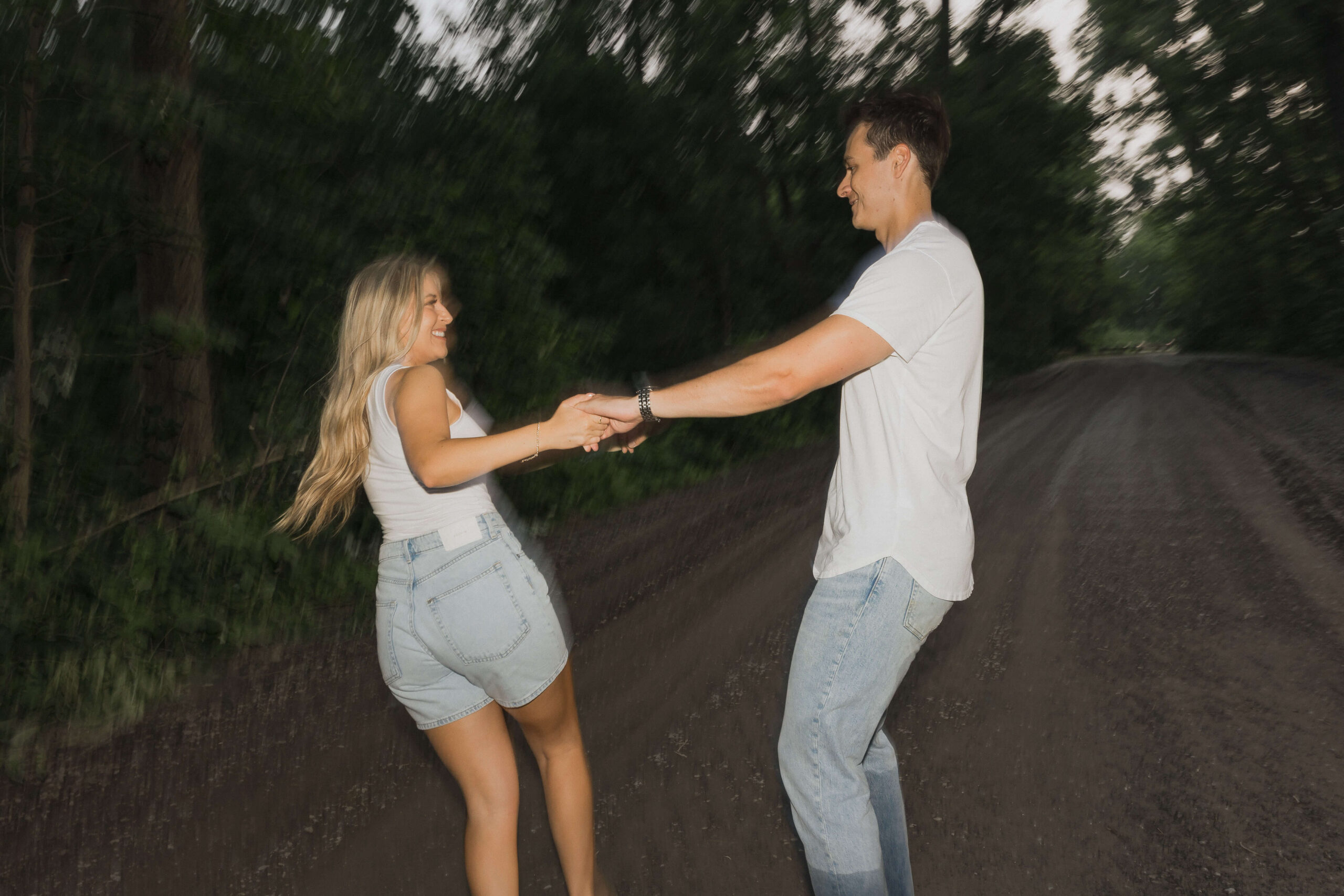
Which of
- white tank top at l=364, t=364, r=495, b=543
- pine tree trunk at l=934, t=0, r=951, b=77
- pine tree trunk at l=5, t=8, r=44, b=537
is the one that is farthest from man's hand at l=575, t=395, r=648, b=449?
pine tree trunk at l=934, t=0, r=951, b=77

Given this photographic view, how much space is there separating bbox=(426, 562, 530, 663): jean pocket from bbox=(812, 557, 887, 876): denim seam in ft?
2.48

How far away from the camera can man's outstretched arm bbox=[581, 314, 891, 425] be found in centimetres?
218

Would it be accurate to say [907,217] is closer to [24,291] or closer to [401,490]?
[401,490]

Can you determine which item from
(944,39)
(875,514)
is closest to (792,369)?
(875,514)

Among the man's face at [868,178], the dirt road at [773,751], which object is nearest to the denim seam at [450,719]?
the dirt road at [773,751]

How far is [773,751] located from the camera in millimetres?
4480

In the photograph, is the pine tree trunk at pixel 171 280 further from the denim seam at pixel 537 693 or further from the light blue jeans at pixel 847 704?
the light blue jeans at pixel 847 704

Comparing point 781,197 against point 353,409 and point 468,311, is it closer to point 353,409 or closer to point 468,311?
point 468,311

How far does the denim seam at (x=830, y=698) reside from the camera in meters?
2.31

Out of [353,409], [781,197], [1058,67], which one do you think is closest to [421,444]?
[353,409]

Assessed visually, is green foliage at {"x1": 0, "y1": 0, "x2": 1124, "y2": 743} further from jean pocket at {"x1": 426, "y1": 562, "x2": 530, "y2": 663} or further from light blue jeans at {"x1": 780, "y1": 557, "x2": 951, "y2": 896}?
light blue jeans at {"x1": 780, "y1": 557, "x2": 951, "y2": 896}

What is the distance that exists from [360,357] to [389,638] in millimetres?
712

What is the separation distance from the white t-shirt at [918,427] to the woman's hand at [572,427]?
630 millimetres

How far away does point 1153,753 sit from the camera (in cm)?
422
